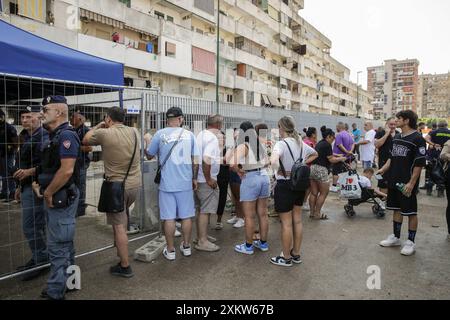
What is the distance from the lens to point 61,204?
123 inches

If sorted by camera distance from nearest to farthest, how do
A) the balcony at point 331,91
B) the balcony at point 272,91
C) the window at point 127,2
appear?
the window at point 127,2
the balcony at point 272,91
the balcony at point 331,91

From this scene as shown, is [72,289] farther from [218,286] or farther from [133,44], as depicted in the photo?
[133,44]

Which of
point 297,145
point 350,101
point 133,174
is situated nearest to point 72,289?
point 133,174

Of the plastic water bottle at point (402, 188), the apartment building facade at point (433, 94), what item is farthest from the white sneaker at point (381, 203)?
the apartment building facade at point (433, 94)

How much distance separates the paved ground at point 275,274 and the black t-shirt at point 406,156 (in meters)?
1.10

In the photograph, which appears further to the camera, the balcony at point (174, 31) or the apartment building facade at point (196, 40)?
the balcony at point (174, 31)

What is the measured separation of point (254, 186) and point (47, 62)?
10.3ft

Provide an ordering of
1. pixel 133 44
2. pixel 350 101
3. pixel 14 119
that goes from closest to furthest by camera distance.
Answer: pixel 14 119 < pixel 133 44 < pixel 350 101

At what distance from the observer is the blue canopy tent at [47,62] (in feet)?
12.2

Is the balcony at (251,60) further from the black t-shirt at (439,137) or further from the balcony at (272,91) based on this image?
the black t-shirt at (439,137)

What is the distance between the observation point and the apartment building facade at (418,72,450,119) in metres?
108

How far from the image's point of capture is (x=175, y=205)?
4.32 meters

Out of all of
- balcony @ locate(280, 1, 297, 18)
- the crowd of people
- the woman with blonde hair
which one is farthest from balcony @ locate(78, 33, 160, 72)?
balcony @ locate(280, 1, 297, 18)

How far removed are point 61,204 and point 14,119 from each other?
4.47 meters
